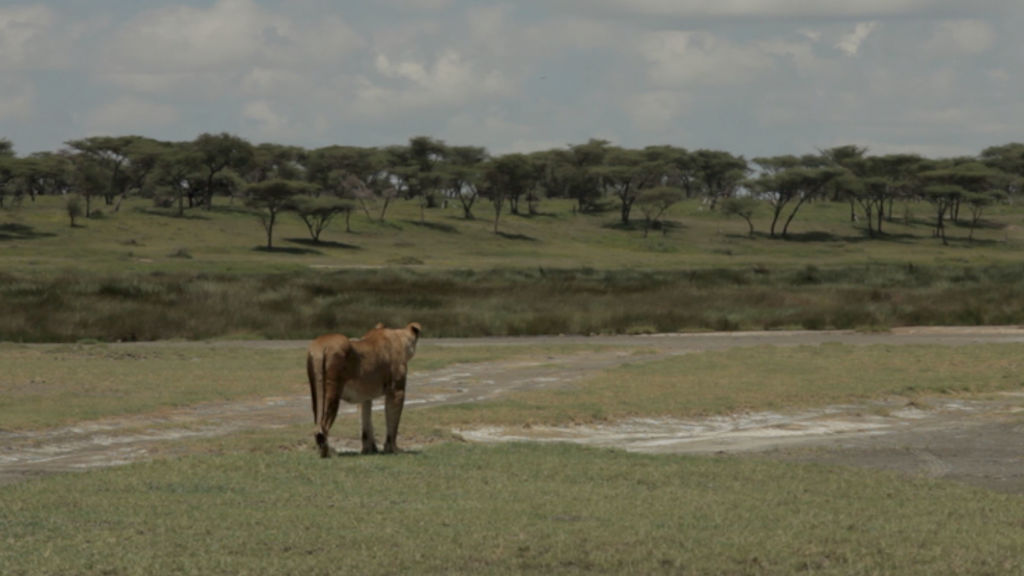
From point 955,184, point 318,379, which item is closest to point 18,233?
point 955,184

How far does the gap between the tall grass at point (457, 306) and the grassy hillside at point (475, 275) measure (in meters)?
0.11

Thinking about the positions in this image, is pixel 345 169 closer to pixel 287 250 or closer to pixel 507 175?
pixel 507 175

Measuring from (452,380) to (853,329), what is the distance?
22.5 meters

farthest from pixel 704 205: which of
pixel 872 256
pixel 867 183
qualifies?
pixel 872 256

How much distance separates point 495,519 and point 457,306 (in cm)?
3896

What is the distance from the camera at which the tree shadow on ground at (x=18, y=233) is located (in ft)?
330

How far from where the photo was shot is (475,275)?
2953 inches

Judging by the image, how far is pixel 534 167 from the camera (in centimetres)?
13762

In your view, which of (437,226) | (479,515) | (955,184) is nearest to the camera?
(479,515)

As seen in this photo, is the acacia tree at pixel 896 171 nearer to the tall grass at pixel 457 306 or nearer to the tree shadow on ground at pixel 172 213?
the tree shadow on ground at pixel 172 213

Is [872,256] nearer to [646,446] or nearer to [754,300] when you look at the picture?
[754,300]

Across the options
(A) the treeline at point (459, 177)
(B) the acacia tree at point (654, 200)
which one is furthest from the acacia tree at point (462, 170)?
(B) the acacia tree at point (654, 200)

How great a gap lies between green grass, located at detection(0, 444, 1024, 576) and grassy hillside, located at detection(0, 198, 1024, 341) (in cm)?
2821

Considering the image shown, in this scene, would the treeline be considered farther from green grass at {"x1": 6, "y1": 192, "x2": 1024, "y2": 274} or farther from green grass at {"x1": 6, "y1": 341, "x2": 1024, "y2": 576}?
green grass at {"x1": 6, "y1": 341, "x2": 1024, "y2": 576}
